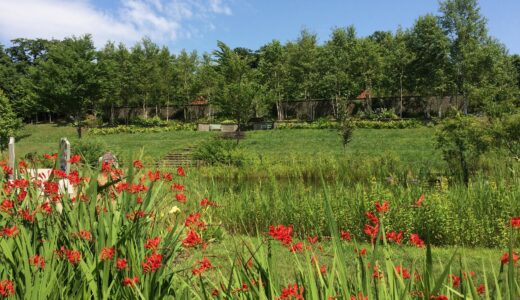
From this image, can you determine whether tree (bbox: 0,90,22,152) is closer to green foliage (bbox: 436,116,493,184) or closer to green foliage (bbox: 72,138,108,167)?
green foliage (bbox: 72,138,108,167)

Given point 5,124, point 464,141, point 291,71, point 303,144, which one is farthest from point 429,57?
point 5,124

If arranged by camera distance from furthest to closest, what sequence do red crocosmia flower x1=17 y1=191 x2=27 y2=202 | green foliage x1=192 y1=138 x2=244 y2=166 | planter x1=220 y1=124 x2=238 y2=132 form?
1. planter x1=220 y1=124 x2=238 y2=132
2. green foliage x1=192 y1=138 x2=244 y2=166
3. red crocosmia flower x1=17 y1=191 x2=27 y2=202

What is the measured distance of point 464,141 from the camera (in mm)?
12680

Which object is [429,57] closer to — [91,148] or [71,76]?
[91,148]

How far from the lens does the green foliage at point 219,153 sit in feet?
63.1

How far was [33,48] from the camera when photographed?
67.0 meters

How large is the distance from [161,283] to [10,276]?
30.6 inches

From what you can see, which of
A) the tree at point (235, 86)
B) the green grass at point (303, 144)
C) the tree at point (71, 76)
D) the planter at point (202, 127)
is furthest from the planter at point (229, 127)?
the tree at point (71, 76)

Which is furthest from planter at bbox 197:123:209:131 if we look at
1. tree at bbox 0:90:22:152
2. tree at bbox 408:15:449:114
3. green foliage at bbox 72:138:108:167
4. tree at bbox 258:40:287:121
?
green foliage at bbox 72:138:108:167

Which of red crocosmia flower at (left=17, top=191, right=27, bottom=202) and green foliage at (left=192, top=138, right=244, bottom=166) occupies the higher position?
red crocosmia flower at (left=17, top=191, right=27, bottom=202)

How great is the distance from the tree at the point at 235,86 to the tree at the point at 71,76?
14032mm

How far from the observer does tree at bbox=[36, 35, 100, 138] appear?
37.5 m

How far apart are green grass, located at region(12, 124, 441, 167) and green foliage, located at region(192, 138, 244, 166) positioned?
766 millimetres

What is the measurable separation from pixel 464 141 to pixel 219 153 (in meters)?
10.9
